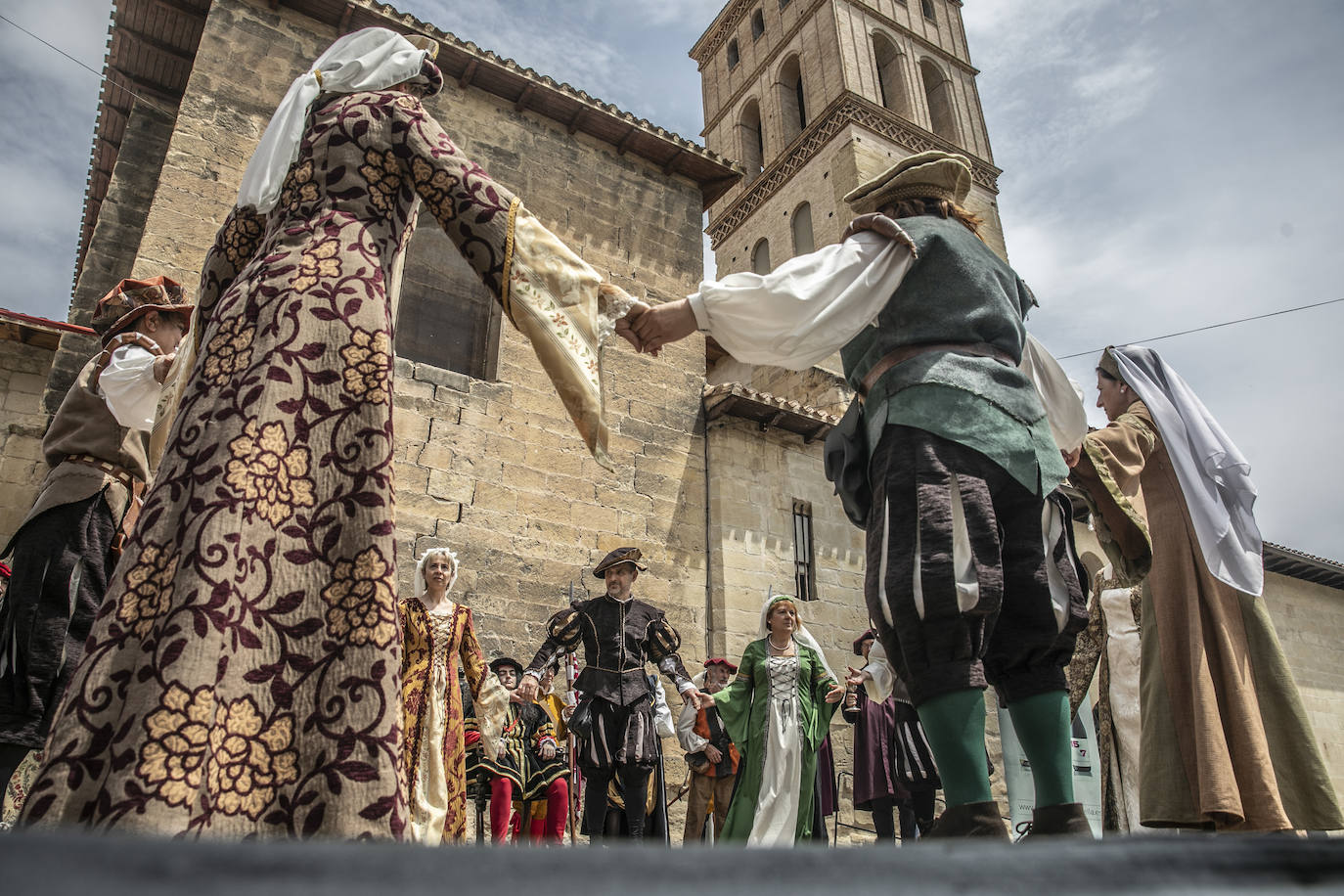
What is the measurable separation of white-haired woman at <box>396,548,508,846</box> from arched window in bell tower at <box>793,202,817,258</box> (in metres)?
16.2

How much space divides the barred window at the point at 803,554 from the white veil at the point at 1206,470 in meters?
7.11

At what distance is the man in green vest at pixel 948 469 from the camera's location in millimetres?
1812

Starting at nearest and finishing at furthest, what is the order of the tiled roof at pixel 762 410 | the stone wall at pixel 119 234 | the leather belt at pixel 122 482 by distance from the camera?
1. the leather belt at pixel 122 482
2. the stone wall at pixel 119 234
3. the tiled roof at pixel 762 410

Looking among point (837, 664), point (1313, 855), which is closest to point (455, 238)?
point (1313, 855)

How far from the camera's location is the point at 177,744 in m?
1.25

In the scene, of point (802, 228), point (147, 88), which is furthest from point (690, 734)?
point (802, 228)

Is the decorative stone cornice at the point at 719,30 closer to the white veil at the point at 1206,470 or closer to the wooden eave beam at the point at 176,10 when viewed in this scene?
the wooden eave beam at the point at 176,10

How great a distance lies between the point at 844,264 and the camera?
2197mm

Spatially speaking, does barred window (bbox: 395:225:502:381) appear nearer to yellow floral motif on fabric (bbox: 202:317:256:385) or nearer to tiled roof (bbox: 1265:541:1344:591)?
yellow floral motif on fabric (bbox: 202:317:256:385)

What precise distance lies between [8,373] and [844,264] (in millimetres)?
8410

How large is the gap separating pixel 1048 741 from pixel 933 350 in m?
0.99

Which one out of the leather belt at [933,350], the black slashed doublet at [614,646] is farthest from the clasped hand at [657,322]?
the black slashed doublet at [614,646]

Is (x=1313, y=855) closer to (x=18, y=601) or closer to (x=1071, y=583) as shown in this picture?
(x=1071, y=583)

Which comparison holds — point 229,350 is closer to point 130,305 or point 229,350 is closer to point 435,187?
point 435,187
